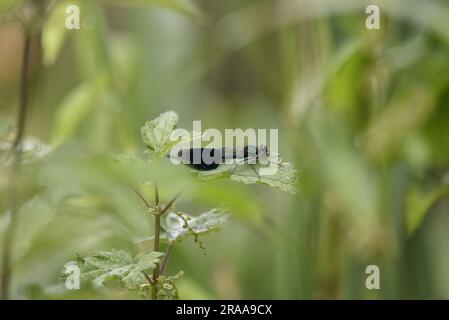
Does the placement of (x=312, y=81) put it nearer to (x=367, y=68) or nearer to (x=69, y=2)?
(x=367, y=68)

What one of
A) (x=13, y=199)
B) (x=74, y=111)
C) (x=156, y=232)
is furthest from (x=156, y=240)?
(x=74, y=111)

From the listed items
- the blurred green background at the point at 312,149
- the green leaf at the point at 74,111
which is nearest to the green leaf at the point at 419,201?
the blurred green background at the point at 312,149

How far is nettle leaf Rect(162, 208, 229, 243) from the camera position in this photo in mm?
365

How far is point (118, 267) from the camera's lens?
0.35 metres

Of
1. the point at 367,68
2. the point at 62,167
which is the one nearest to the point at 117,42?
the point at 367,68

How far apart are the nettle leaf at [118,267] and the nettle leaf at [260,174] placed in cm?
4

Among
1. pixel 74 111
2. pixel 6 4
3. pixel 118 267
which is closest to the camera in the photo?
pixel 118 267

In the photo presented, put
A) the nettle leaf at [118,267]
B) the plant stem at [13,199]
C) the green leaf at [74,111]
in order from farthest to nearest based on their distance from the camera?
the green leaf at [74,111] < the plant stem at [13,199] < the nettle leaf at [118,267]

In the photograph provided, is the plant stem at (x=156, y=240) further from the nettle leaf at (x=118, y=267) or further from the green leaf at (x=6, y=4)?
the green leaf at (x=6, y=4)

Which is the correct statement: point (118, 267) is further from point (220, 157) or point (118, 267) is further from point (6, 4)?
point (6, 4)

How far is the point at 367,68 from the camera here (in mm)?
748

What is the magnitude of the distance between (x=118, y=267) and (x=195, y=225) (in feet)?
0.16

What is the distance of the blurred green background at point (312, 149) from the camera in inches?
21.6

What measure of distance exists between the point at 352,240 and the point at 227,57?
66 centimetres
